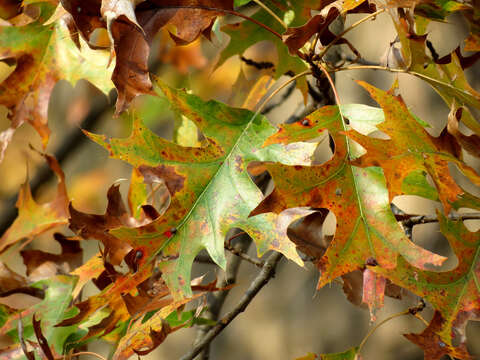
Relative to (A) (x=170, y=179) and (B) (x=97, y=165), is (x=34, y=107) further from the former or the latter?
(B) (x=97, y=165)

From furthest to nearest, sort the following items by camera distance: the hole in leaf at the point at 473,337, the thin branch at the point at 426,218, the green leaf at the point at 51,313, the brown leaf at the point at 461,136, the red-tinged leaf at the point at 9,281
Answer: the hole in leaf at the point at 473,337, the red-tinged leaf at the point at 9,281, the green leaf at the point at 51,313, the thin branch at the point at 426,218, the brown leaf at the point at 461,136

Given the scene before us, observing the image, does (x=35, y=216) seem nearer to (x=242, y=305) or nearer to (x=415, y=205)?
(x=242, y=305)

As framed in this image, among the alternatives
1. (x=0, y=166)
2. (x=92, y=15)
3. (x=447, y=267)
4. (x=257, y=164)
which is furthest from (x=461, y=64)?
(x=0, y=166)

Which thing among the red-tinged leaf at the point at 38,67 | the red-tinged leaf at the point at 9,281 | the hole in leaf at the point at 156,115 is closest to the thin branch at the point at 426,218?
the red-tinged leaf at the point at 38,67

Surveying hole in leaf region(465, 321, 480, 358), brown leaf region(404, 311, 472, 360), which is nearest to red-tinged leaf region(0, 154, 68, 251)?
brown leaf region(404, 311, 472, 360)

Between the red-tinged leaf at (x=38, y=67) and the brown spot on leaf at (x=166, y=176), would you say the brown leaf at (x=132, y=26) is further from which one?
the red-tinged leaf at (x=38, y=67)

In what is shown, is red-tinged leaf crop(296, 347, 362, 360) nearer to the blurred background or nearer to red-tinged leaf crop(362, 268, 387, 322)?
red-tinged leaf crop(362, 268, 387, 322)
